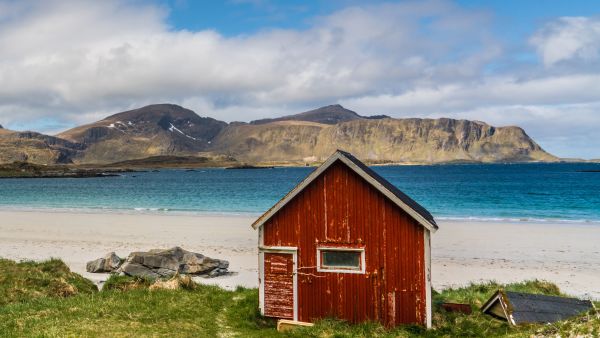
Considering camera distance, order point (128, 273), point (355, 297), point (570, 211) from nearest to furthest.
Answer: point (355, 297), point (128, 273), point (570, 211)

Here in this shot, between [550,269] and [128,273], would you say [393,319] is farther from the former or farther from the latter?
[550,269]

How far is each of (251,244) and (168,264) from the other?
12157 mm

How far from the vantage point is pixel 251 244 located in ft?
121

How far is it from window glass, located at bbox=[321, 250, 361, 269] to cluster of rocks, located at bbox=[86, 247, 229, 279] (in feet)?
35.3

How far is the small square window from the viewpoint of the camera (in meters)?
15.6

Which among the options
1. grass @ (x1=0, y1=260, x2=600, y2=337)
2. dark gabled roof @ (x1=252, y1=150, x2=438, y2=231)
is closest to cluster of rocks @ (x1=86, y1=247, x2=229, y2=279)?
grass @ (x1=0, y1=260, x2=600, y2=337)

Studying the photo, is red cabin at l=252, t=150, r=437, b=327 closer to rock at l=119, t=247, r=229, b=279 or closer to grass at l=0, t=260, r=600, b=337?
grass at l=0, t=260, r=600, b=337

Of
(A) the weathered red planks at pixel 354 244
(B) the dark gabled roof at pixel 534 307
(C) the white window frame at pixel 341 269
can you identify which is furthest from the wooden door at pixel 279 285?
(B) the dark gabled roof at pixel 534 307

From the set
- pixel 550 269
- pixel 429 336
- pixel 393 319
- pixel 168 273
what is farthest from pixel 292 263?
pixel 550 269

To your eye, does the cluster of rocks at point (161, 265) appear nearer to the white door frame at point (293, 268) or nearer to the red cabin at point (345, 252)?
the white door frame at point (293, 268)

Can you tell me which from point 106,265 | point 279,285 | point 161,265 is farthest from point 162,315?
point 106,265

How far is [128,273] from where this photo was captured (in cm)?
2394

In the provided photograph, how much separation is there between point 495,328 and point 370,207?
508cm

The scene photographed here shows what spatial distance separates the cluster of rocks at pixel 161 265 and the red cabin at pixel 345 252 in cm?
971
